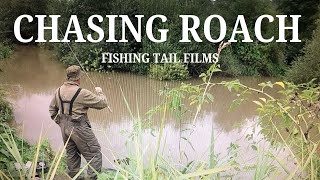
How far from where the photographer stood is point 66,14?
4.57 m

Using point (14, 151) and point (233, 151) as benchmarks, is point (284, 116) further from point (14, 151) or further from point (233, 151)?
Answer: point (14, 151)

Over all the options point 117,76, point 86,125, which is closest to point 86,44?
point 117,76

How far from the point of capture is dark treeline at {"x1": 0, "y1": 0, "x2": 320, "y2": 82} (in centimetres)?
473

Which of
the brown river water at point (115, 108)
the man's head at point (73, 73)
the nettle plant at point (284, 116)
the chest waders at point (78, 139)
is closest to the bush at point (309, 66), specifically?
the brown river water at point (115, 108)

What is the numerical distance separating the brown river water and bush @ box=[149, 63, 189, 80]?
0.12 m

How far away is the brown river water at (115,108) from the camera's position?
4.07m

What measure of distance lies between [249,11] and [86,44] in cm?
173

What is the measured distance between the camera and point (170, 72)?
543 centimetres

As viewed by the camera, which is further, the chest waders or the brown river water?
the brown river water

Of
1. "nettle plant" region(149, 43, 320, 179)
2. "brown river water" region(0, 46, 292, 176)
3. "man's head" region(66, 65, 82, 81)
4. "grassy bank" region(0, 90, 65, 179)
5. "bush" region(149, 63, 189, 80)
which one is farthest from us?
"bush" region(149, 63, 189, 80)

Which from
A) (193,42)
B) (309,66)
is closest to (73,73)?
(193,42)

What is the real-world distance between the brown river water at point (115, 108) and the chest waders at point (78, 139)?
0.83 meters

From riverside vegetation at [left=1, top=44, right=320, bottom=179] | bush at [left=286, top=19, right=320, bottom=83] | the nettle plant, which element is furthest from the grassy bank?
bush at [left=286, top=19, right=320, bottom=83]

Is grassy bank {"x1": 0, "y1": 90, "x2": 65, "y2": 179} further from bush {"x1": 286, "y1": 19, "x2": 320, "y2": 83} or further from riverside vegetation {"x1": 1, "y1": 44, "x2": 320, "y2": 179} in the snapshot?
bush {"x1": 286, "y1": 19, "x2": 320, "y2": 83}
